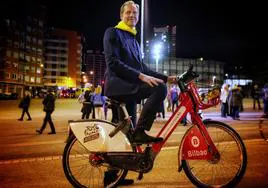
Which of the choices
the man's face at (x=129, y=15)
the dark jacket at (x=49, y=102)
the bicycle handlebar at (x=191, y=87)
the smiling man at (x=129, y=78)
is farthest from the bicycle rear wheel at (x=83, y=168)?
the dark jacket at (x=49, y=102)

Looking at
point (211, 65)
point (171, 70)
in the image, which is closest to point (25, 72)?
point (171, 70)

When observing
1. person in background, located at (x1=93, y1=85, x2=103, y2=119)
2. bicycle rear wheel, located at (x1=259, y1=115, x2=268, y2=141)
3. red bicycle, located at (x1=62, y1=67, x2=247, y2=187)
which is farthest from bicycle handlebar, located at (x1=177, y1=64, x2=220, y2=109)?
person in background, located at (x1=93, y1=85, x2=103, y2=119)

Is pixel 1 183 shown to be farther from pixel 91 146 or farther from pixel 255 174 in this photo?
pixel 255 174

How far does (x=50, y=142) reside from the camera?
30.0 feet

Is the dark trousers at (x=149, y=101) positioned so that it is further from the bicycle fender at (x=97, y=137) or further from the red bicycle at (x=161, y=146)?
the bicycle fender at (x=97, y=137)

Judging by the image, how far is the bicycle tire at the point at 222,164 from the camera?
394 centimetres

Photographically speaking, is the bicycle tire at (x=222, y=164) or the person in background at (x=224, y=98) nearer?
the bicycle tire at (x=222, y=164)

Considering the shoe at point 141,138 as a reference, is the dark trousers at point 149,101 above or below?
above

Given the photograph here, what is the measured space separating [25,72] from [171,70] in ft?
169

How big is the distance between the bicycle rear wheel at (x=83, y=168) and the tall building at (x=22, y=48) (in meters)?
83.6

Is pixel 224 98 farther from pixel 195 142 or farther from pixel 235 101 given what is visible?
pixel 195 142

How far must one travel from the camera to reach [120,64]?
3.85m

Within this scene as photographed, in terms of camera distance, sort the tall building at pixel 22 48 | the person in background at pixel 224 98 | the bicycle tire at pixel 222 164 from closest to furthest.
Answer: the bicycle tire at pixel 222 164
the person in background at pixel 224 98
the tall building at pixel 22 48

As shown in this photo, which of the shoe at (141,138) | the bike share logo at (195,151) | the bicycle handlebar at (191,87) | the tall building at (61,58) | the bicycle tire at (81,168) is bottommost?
the bicycle tire at (81,168)
